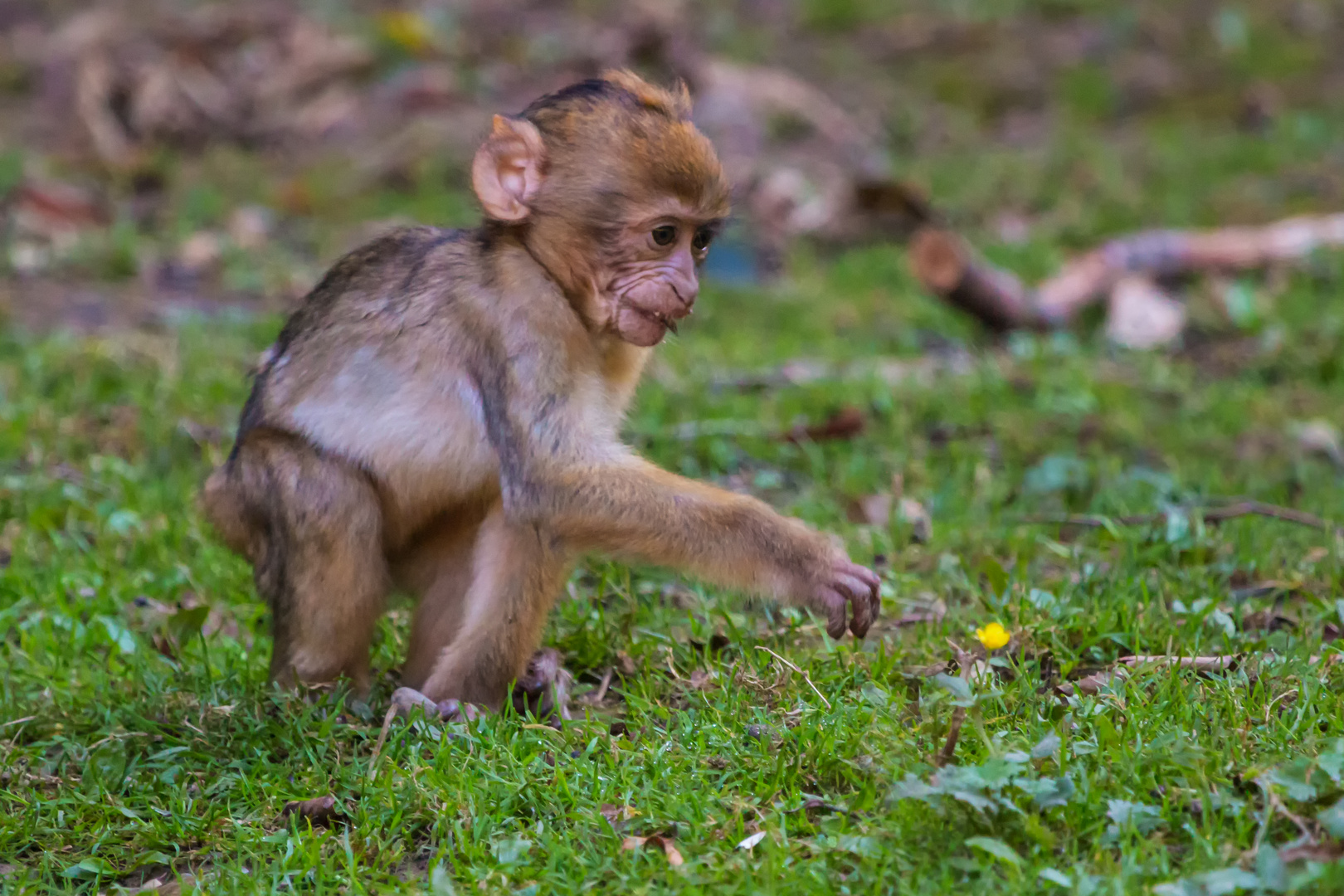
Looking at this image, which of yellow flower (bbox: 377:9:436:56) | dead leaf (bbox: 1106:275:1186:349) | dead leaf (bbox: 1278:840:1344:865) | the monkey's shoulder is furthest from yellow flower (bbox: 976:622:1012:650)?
yellow flower (bbox: 377:9:436:56)

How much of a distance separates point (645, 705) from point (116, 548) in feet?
7.90

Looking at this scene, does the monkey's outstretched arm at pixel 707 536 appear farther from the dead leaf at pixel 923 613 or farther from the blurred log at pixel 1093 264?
the blurred log at pixel 1093 264

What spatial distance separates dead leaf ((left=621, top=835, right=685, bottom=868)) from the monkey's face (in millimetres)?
1418

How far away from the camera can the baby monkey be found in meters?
3.98

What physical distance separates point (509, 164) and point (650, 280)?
1.75 ft

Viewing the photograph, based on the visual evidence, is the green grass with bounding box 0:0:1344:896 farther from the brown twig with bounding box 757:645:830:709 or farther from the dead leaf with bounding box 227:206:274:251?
the dead leaf with bounding box 227:206:274:251

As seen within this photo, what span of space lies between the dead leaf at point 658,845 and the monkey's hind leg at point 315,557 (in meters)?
1.19

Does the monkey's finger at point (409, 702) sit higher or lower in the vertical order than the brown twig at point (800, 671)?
lower

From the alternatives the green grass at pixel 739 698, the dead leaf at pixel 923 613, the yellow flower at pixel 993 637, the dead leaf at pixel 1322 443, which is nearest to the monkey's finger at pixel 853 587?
the green grass at pixel 739 698

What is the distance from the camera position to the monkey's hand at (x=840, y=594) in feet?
12.6

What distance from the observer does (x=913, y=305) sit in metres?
8.84

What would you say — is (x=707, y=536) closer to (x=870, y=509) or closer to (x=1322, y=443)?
(x=870, y=509)

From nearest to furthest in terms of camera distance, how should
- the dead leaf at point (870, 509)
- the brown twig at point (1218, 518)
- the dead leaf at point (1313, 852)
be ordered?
the dead leaf at point (1313, 852) → the brown twig at point (1218, 518) → the dead leaf at point (870, 509)

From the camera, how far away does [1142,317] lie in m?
8.41
